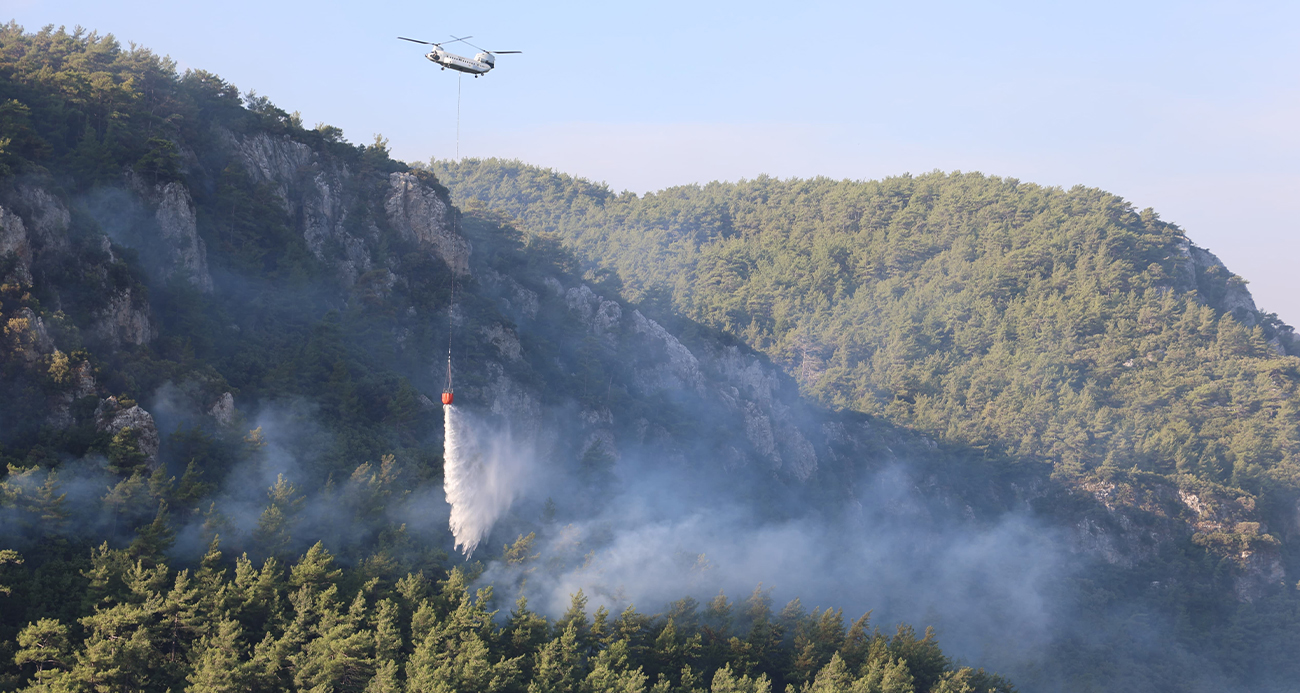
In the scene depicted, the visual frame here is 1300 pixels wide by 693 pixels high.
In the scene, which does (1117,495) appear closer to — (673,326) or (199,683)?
(673,326)

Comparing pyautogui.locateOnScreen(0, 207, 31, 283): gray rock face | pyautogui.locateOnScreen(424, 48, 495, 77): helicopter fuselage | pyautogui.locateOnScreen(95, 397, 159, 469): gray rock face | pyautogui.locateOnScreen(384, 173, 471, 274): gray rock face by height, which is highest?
pyautogui.locateOnScreen(424, 48, 495, 77): helicopter fuselage

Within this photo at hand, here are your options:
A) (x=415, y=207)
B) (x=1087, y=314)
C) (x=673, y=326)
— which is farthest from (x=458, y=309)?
(x=1087, y=314)

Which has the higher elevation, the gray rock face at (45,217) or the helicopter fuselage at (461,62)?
the helicopter fuselage at (461,62)

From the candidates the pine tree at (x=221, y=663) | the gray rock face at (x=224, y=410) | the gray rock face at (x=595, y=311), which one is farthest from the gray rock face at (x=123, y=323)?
the gray rock face at (x=595, y=311)

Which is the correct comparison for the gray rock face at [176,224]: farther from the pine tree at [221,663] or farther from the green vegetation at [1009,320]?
the green vegetation at [1009,320]

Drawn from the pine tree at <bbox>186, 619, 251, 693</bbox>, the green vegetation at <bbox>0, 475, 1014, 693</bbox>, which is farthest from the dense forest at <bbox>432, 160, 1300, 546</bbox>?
the pine tree at <bbox>186, 619, 251, 693</bbox>

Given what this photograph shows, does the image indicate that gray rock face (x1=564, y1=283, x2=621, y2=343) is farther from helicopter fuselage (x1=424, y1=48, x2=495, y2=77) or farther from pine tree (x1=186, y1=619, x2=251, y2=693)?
pine tree (x1=186, y1=619, x2=251, y2=693)
